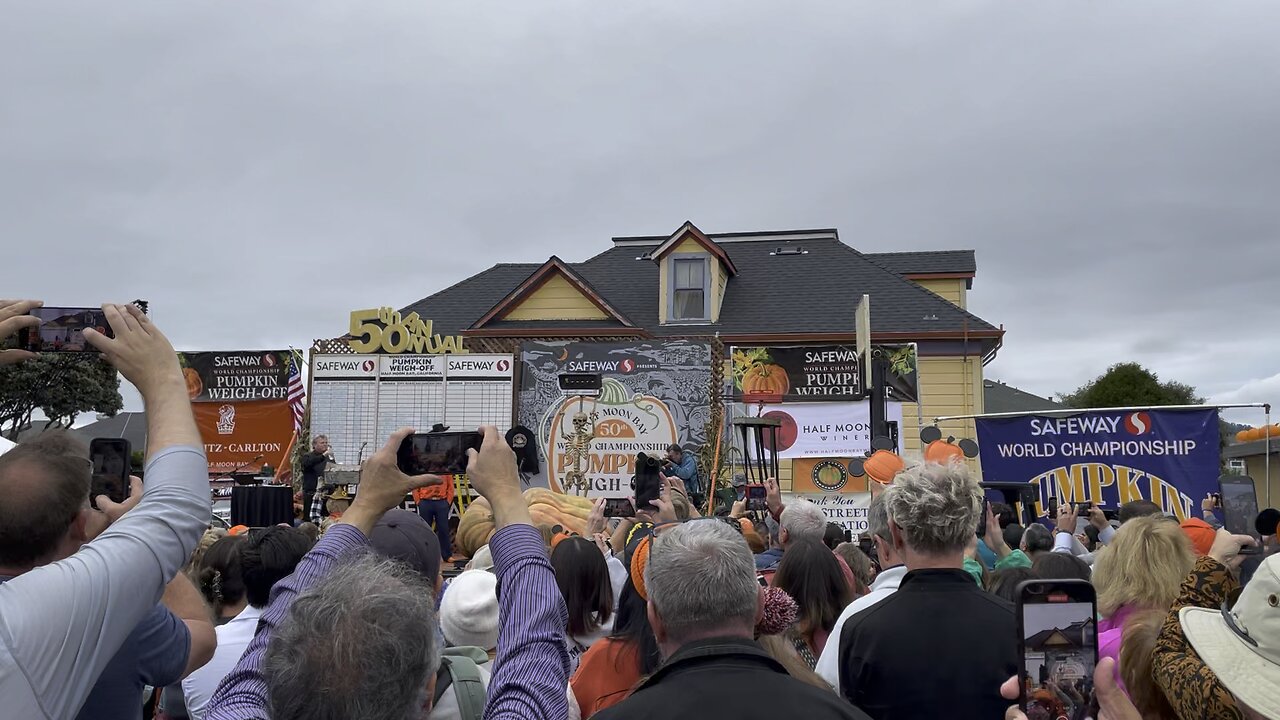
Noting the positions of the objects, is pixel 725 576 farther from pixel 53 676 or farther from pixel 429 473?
pixel 53 676

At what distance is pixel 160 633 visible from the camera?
8.27ft

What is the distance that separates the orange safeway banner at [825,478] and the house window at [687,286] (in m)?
8.36

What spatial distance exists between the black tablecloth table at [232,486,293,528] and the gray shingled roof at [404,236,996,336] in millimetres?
13496

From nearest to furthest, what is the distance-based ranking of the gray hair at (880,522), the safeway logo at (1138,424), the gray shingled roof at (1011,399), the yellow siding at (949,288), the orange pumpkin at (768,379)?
the gray hair at (880,522), the safeway logo at (1138,424), the orange pumpkin at (768,379), the yellow siding at (949,288), the gray shingled roof at (1011,399)

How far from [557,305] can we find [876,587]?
20.6 m

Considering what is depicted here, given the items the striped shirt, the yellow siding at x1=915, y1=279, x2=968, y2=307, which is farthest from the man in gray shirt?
the yellow siding at x1=915, y1=279, x2=968, y2=307

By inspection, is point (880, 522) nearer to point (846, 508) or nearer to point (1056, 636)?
point (1056, 636)

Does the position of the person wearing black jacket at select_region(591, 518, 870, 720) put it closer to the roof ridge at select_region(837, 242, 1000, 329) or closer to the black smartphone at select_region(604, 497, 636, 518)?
the black smartphone at select_region(604, 497, 636, 518)

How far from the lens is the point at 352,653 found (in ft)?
5.35

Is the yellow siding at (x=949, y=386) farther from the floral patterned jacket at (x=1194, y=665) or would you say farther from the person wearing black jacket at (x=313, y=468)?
the floral patterned jacket at (x=1194, y=665)

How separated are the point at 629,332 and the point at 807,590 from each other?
62.6 feet

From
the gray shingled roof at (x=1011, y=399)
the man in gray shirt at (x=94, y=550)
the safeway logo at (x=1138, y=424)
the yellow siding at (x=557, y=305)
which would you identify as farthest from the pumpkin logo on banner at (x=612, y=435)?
the gray shingled roof at (x=1011, y=399)

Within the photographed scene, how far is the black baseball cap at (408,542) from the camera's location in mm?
3088

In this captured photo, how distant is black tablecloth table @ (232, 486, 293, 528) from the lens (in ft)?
33.5
